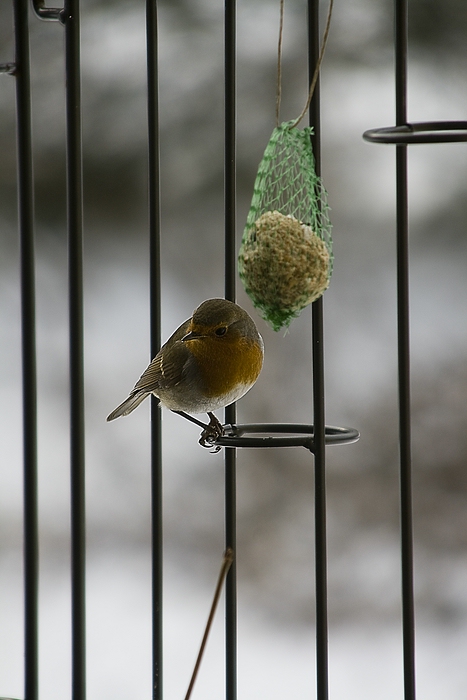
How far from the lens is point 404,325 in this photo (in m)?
1.50

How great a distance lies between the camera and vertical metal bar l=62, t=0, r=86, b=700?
155 centimetres

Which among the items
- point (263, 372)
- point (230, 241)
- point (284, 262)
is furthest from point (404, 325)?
point (263, 372)

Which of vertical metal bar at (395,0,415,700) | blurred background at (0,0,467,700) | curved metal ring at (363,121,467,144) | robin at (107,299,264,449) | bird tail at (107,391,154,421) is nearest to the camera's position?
curved metal ring at (363,121,467,144)

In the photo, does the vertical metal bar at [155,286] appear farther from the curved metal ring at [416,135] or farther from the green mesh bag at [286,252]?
the curved metal ring at [416,135]

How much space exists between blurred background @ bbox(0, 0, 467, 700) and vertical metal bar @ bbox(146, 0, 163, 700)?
1.16 meters

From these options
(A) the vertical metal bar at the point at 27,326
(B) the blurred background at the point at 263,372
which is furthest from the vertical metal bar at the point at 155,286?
(B) the blurred background at the point at 263,372

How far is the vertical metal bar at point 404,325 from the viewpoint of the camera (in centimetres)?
148

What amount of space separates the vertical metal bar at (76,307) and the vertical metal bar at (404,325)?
55 centimetres

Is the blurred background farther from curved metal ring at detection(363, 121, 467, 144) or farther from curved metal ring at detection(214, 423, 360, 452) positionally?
curved metal ring at detection(363, 121, 467, 144)

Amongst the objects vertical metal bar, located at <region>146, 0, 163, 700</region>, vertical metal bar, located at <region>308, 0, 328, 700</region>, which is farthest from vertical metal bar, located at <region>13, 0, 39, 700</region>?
vertical metal bar, located at <region>308, 0, 328, 700</region>

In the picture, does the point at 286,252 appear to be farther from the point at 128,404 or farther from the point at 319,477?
the point at 128,404

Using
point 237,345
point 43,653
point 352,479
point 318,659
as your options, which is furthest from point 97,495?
point 318,659

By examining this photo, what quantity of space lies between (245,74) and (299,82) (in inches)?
6.6

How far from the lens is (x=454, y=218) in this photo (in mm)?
2756
